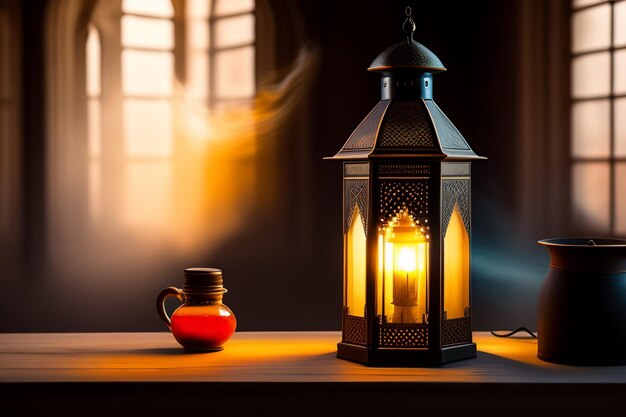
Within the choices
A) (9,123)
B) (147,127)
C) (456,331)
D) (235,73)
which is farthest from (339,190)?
(9,123)

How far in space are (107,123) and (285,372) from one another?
97 cm

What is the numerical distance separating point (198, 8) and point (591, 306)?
4.25ft

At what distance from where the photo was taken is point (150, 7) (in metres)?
2.48

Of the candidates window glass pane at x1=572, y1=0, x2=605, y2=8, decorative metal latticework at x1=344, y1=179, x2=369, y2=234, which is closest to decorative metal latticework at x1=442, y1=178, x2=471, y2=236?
decorative metal latticework at x1=344, y1=179, x2=369, y2=234

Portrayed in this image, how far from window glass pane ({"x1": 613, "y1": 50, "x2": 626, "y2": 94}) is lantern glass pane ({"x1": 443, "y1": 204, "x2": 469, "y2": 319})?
696 mm

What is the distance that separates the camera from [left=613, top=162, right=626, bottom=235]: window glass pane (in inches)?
93.5

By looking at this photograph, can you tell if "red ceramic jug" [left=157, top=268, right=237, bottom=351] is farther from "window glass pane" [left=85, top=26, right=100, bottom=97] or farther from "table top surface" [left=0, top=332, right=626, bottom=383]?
"window glass pane" [left=85, top=26, right=100, bottom=97]

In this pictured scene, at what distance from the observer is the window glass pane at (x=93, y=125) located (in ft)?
8.09

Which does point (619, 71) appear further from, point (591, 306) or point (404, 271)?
point (404, 271)
